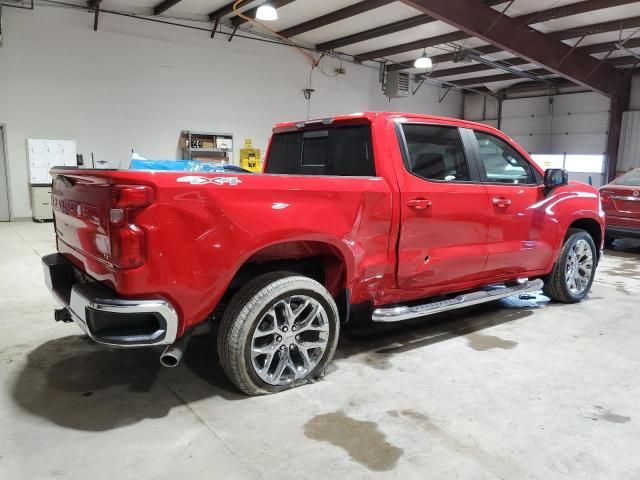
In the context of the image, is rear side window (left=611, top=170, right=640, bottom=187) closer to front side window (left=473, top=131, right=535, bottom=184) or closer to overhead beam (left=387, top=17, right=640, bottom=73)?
overhead beam (left=387, top=17, right=640, bottom=73)

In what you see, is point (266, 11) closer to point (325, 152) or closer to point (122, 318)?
point (325, 152)

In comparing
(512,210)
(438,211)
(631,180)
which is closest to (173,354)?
(438,211)

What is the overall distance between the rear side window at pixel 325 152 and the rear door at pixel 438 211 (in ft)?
0.81

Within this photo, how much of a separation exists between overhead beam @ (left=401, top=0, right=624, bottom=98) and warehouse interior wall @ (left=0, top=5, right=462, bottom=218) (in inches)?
213

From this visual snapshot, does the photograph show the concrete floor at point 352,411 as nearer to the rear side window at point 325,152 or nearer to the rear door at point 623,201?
the rear side window at point 325,152

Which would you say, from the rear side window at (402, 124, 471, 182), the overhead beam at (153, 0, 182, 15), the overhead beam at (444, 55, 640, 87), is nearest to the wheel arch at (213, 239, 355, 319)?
the rear side window at (402, 124, 471, 182)

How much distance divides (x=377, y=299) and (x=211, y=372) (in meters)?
1.13

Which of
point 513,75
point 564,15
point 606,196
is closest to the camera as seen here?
point 606,196

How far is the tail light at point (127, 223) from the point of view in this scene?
2033mm

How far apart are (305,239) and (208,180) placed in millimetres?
632

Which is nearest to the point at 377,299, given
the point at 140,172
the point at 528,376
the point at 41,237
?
the point at 528,376

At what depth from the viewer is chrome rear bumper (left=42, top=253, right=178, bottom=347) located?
2086mm

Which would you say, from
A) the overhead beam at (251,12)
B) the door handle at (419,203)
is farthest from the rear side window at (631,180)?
the overhead beam at (251,12)

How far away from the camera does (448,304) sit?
3.32 m
